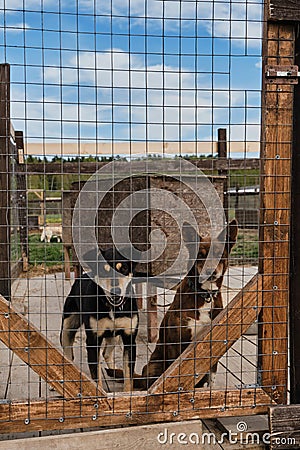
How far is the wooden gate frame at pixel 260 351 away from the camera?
2820 mm

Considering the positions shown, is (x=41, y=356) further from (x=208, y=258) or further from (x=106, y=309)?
(x=208, y=258)

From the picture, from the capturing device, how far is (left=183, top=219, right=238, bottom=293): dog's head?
12.7 ft

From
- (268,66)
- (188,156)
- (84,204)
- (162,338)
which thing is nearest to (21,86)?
(268,66)

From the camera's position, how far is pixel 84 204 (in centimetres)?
551

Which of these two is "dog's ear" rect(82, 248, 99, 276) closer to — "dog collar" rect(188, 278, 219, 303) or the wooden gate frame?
"dog collar" rect(188, 278, 219, 303)

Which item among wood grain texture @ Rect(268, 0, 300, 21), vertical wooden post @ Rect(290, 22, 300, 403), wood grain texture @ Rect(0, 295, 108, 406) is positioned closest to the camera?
wood grain texture @ Rect(0, 295, 108, 406)

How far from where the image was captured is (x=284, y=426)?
9.55 feet

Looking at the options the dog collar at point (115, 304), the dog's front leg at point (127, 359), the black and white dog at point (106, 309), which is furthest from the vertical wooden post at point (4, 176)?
the dog's front leg at point (127, 359)

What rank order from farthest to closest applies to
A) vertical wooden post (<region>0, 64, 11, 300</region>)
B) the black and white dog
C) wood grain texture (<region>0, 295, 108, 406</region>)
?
the black and white dog, vertical wooden post (<region>0, 64, 11, 300</region>), wood grain texture (<region>0, 295, 108, 406</region>)

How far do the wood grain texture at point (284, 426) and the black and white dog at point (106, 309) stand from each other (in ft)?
3.58

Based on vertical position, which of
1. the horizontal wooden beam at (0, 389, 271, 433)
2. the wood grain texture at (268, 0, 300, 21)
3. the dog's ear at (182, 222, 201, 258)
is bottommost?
the horizontal wooden beam at (0, 389, 271, 433)

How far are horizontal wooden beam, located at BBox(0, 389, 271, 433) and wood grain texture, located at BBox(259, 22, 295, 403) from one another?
0.18m

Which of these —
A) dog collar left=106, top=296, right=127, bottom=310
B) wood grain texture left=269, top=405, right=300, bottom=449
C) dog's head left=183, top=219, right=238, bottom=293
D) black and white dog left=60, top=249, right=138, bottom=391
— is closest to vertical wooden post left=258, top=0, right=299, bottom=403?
wood grain texture left=269, top=405, right=300, bottom=449

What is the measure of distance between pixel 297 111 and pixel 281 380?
143cm
